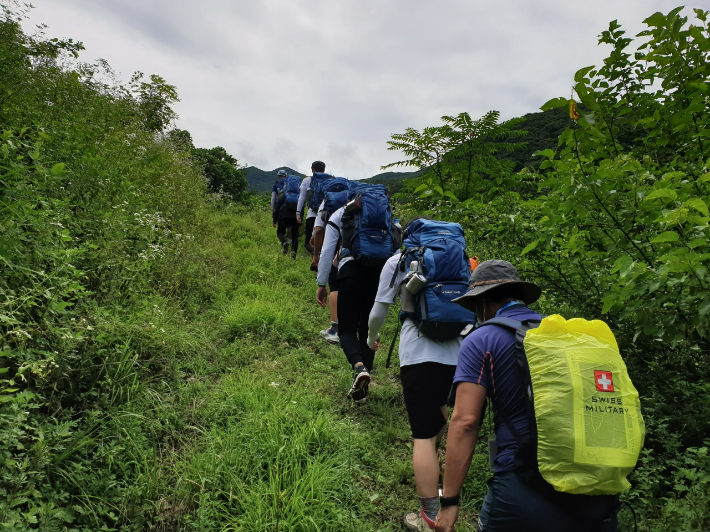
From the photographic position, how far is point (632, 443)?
4.98 feet

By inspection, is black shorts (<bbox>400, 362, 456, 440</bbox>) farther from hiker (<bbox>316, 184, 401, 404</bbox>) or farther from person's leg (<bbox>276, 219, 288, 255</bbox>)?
person's leg (<bbox>276, 219, 288, 255</bbox>)

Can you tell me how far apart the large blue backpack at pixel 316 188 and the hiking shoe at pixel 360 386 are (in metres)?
4.28

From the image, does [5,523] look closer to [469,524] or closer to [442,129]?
[469,524]

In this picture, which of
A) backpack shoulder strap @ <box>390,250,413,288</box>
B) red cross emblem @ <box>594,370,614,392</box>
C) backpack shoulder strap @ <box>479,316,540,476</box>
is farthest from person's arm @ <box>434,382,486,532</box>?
backpack shoulder strap @ <box>390,250,413,288</box>

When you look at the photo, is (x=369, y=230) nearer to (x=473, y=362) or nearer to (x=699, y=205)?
(x=473, y=362)

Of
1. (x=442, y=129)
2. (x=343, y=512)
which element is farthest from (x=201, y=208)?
(x=343, y=512)

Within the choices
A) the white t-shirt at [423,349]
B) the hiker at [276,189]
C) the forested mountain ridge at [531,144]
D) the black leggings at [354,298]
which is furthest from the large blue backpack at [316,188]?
the white t-shirt at [423,349]

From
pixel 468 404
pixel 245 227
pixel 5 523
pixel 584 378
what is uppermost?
Answer: pixel 245 227

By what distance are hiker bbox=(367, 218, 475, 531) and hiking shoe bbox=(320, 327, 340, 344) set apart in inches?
106

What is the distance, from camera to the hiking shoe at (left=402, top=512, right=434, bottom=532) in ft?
8.62

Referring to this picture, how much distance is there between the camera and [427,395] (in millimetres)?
2756

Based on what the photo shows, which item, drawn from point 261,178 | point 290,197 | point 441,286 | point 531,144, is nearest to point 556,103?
point 441,286

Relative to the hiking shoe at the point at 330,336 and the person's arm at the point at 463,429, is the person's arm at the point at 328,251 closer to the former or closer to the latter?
the hiking shoe at the point at 330,336

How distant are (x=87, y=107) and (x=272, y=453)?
6.25 metres
